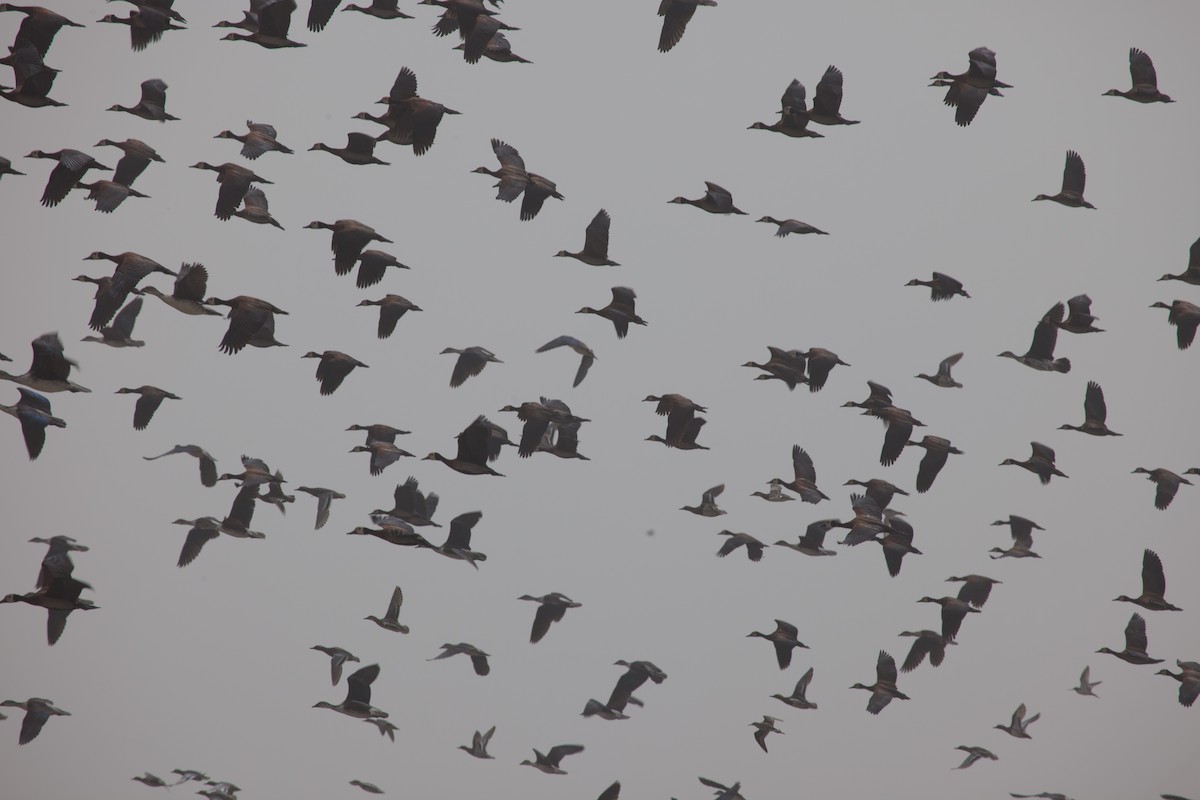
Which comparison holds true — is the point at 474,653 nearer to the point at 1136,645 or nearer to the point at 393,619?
the point at 393,619

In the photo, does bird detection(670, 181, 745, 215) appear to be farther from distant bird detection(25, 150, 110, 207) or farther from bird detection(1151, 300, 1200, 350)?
distant bird detection(25, 150, 110, 207)

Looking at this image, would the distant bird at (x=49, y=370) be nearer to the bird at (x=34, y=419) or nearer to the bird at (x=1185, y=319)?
the bird at (x=34, y=419)

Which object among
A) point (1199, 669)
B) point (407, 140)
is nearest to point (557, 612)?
point (407, 140)

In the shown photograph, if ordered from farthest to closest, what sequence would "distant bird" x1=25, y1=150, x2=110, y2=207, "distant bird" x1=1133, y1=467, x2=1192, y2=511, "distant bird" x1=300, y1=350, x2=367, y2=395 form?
1. "distant bird" x1=1133, y1=467, x2=1192, y2=511
2. "distant bird" x1=300, y1=350, x2=367, y2=395
3. "distant bird" x1=25, y1=150, x2=110, y2=207

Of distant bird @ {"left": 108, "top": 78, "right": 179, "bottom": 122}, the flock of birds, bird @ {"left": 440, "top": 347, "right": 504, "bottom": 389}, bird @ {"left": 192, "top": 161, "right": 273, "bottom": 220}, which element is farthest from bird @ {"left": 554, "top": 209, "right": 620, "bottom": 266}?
distant bird @ {"left": 108, "top": 78, "right": 179, "bottom": 122}

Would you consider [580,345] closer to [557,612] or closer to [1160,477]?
[557,612]

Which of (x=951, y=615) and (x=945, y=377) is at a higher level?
(x=945, y=377)

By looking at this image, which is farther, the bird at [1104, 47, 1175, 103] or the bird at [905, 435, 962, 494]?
the bird at [905, 435, 962, 494]

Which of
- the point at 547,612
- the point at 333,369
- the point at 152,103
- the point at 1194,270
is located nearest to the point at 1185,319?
the point at 1194,270

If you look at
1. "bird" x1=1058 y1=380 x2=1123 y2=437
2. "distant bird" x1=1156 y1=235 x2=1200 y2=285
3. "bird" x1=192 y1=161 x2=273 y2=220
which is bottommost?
"bird" x1=1058 y1=380 x2=1123 y2=437

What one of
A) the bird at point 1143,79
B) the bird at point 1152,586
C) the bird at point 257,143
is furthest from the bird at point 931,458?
the bird at point 257,143

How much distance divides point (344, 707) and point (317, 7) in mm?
11583

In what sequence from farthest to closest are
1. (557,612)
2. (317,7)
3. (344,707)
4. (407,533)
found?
(557,612)
(344,707)
(317,7)
(407,533)

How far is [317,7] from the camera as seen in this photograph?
22.2 meters
